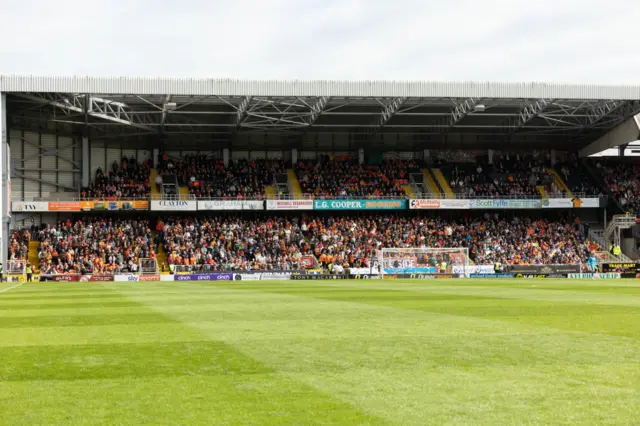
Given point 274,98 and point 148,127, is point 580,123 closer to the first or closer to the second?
point 274,98

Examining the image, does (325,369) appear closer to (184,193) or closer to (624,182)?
(184,193)

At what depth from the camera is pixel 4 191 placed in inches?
2051

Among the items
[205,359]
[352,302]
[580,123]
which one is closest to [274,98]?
[580,123]

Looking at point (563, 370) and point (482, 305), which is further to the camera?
point (482, 305)

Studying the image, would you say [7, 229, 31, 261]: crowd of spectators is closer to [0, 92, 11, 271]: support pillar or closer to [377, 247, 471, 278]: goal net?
[0, 92, 11, 271]: support pillar

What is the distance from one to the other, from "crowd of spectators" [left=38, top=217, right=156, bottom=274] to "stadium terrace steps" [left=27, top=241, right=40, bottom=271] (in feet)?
2.92

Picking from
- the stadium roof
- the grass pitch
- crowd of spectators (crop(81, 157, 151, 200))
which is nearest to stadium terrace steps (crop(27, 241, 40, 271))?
crowd of spectators (crop(81, 157, 151, 200))

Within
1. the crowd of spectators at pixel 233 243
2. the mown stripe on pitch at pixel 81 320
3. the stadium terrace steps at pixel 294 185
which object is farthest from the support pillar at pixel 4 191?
the mown stripe on pitch at pixel 81 320

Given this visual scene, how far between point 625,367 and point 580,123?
57507 mm

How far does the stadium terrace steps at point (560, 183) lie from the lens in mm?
65306

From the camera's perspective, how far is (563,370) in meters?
8.90

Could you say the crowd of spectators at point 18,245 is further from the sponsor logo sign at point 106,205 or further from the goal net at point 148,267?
the goal net at point 148,267

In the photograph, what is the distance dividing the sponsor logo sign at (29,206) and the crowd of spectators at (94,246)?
5.07 feet

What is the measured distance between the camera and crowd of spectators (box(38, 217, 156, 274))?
51469 mm
